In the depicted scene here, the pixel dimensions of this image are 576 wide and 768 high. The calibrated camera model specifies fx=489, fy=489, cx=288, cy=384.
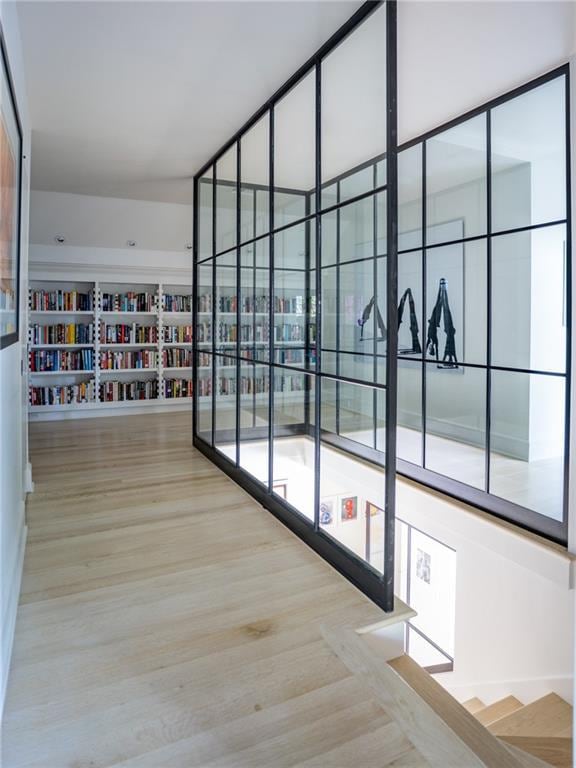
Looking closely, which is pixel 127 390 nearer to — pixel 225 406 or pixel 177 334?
pixel 177 334

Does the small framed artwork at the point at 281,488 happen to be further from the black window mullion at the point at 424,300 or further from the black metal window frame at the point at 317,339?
the black window mullion at the point at 424,300

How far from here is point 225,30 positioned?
2492 mm

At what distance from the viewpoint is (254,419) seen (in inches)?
146

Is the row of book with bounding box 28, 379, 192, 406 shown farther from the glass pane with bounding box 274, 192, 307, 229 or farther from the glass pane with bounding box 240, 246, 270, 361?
the glass pane with bounding box 274, 192, 307, 229

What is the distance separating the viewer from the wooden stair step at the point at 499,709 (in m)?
3.83

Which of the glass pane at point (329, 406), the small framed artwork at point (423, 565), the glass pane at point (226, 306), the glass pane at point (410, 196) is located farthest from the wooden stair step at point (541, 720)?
the glass pane at point (410, 196)

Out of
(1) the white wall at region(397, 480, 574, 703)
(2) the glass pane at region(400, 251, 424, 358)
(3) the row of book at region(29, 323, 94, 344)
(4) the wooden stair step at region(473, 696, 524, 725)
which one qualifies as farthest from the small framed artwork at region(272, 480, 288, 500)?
(3) the row of book at region(29, 323, 94, 344)

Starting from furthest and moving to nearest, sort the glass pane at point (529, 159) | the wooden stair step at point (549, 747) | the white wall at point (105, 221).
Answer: the white wall at point (105, 221) < the glass pane at point (529, 159) < the wooden stair step at point (549, 747)

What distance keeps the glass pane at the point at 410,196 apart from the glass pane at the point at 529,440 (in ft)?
5.50

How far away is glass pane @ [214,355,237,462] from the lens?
13.4 feet

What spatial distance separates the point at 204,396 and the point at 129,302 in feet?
9.19

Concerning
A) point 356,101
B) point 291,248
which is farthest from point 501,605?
point 356,101

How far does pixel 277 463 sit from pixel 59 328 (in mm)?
4478

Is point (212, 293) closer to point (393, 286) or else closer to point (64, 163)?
point (64, 163)
